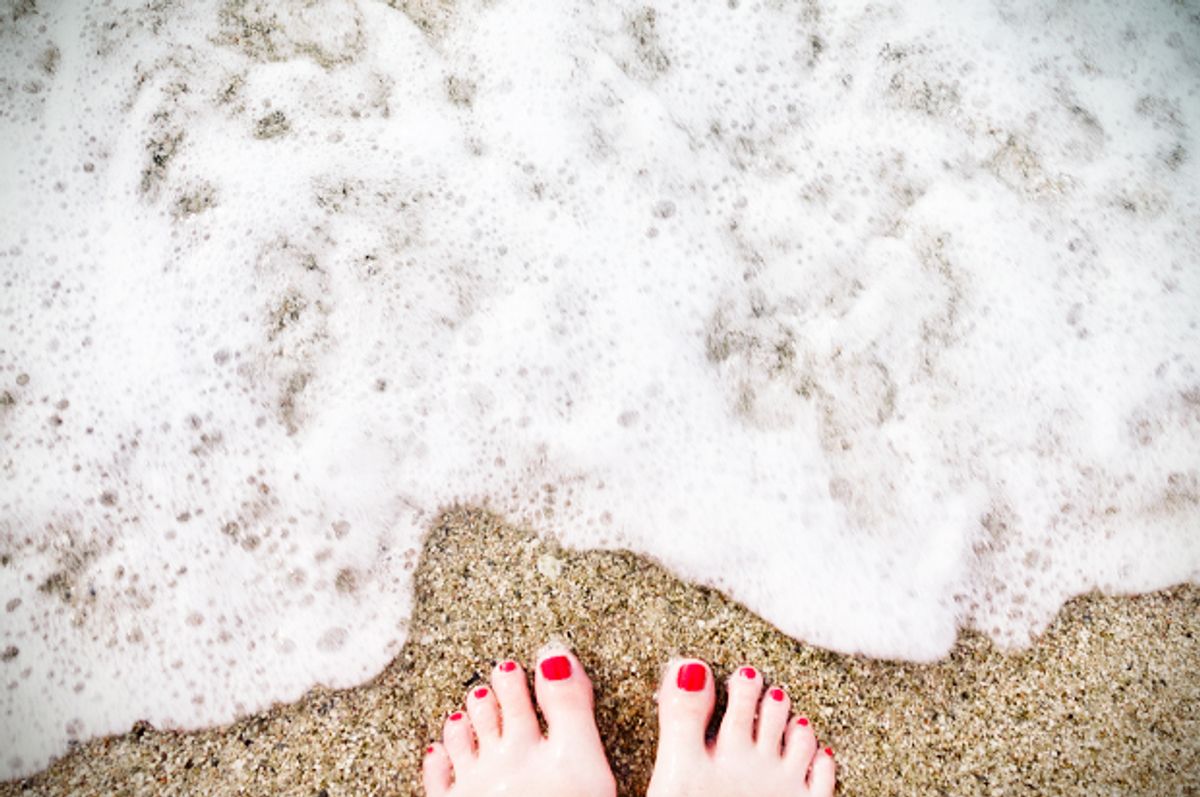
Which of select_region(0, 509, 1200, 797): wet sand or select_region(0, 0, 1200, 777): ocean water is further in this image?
select_region(0, 0, 1200, 777): ocean water

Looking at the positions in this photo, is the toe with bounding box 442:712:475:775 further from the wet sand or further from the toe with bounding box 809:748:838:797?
the toe with bounding box 809:748:838:797

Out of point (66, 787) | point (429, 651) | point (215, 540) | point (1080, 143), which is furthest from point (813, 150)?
point (66, 787)

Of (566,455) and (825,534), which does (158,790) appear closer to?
(566,455)

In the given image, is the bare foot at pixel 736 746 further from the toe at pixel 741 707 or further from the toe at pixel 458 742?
the toe at pixel 458 742

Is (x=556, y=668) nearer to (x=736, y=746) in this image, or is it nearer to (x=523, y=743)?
(x=523, y=743)

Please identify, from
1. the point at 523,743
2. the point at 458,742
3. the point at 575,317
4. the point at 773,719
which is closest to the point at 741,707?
the point at 773,719

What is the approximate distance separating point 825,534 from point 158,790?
4.74ft

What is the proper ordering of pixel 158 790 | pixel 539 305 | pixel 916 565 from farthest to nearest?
pixel 539 305 → pixel 916 565 → pixel 158 790

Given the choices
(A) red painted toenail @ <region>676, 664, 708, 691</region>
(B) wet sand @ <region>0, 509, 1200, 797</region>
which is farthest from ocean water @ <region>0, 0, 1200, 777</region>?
(A) red painted toenail @ <region>676, 664, 708, 691</region>

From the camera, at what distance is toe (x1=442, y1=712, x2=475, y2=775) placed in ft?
4.66

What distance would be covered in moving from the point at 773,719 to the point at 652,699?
25cm

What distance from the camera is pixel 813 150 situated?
167 cm

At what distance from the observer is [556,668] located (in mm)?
1408

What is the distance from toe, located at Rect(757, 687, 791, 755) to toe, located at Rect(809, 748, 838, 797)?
0.08 metres
